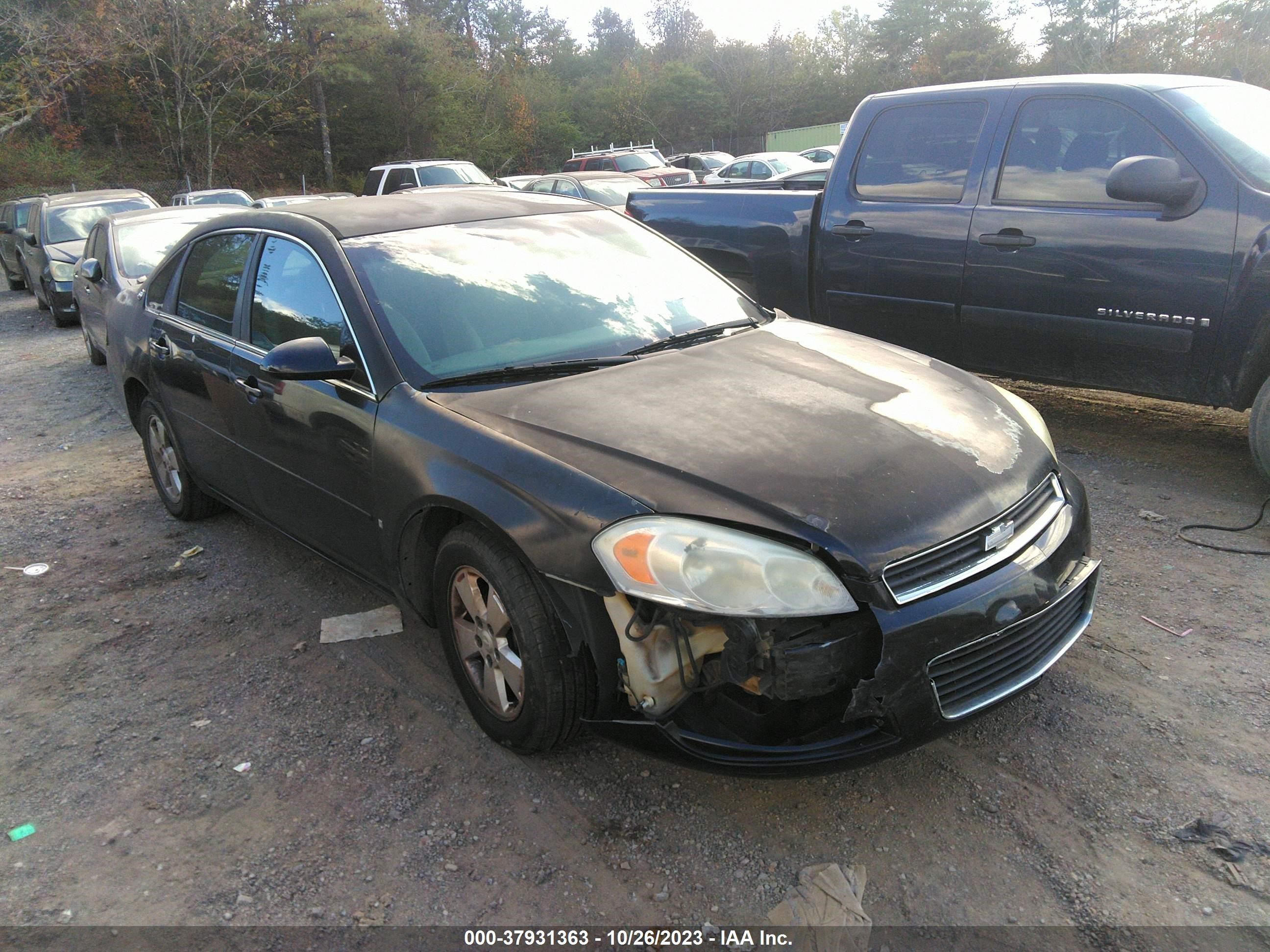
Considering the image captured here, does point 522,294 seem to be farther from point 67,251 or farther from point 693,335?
point 67,251

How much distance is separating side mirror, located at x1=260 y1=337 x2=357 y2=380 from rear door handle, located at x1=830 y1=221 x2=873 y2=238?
3612 mm

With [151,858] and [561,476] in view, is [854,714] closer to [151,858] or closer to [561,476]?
[561,476]

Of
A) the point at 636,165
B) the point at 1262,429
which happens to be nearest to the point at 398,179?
the point at 636,165

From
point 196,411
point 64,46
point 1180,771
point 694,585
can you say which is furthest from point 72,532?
point 64,46

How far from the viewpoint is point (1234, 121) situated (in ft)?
15.2

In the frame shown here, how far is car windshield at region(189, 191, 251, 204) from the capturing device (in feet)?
54.1

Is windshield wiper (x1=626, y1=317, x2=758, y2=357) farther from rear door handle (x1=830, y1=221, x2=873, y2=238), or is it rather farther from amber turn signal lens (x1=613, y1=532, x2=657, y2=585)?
rear door handle (x1=830, y1=221, x2=873, y2=238)

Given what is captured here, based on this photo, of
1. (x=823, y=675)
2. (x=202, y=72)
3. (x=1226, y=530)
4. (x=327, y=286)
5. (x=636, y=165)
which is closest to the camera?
(x=823, y=675)

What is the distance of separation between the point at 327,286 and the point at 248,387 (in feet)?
2.33

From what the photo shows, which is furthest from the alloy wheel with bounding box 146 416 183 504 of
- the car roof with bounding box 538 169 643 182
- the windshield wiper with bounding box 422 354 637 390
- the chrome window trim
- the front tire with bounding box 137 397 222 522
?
the car roof with bounding box 538 169 643 182

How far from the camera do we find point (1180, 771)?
272 centimetres

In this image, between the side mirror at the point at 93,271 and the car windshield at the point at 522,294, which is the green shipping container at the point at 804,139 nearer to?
the side mirror at the point at 93,271

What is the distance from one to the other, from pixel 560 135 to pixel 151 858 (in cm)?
5210

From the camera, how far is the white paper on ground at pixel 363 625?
3883 mm
